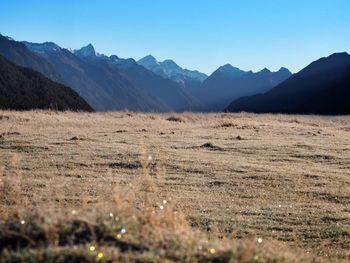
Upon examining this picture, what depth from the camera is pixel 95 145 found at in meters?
21.8

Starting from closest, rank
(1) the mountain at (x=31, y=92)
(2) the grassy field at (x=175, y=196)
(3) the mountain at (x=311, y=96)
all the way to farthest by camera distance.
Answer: (2) the grassy field at (x=175, y=196)
(1) the mountain at (x=31, y=92)
(3) the mountain at (x=311, y=96)

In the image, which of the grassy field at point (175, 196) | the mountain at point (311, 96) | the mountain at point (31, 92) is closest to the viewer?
the grassy field at point (175, 196)

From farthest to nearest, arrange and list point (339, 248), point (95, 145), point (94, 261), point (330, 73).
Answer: point (330, 73), point (95, 145), point (339, 248), point (94, 261)

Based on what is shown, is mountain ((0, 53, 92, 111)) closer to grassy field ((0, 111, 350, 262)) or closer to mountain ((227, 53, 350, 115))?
grassy field ((0, 111, 350, 262))

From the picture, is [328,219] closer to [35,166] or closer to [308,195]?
[308,195]

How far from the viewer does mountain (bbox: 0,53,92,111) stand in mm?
83812

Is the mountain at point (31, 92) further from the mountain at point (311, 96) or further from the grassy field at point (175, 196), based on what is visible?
the mountain at point (311, 96)

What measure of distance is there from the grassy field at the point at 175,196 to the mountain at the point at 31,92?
179 feet

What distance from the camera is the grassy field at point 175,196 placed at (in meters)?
4.88

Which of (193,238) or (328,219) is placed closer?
(193,238)

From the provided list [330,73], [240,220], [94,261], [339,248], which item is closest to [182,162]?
[240,220]

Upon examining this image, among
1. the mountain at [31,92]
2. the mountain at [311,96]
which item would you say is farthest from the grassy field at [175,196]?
the mountain at [311,96]

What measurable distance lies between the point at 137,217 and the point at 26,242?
1225 mm

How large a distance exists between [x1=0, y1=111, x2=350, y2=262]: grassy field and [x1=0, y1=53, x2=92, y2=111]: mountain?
54593 mm
